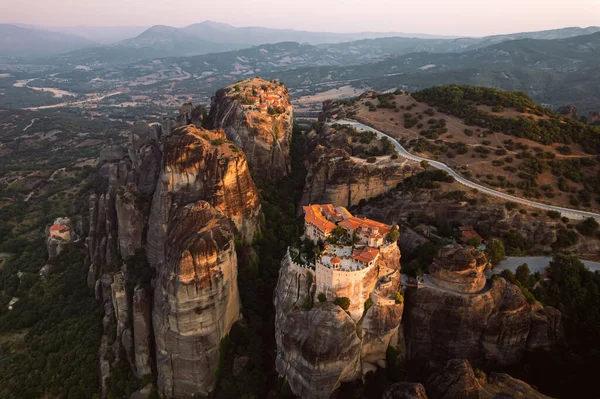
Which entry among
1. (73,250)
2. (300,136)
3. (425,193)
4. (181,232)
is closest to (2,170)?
(73,250)

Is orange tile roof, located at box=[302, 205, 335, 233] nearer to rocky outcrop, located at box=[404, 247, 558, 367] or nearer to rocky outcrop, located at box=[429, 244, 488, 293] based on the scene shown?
rocky outcrop, located at box=[404, 247, 558, 367]

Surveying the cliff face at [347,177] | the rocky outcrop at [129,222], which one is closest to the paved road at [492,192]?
the cliff face at [347,177]

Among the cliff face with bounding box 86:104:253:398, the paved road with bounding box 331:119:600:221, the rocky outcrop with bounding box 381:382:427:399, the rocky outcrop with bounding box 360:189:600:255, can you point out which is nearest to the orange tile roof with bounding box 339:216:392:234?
the rocky outcrop with bounding box 360:189:600:255

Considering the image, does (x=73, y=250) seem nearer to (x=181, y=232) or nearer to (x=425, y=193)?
(x=181, y=232)

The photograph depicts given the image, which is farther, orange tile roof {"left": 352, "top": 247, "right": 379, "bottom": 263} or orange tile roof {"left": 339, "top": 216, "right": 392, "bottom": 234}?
orange tile roof {"left": 339, "top": 216, "right": 392, "bottom": 234}

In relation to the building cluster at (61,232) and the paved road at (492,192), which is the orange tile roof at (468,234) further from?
the building cluster at (61,232)

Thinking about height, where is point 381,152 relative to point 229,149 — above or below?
below
